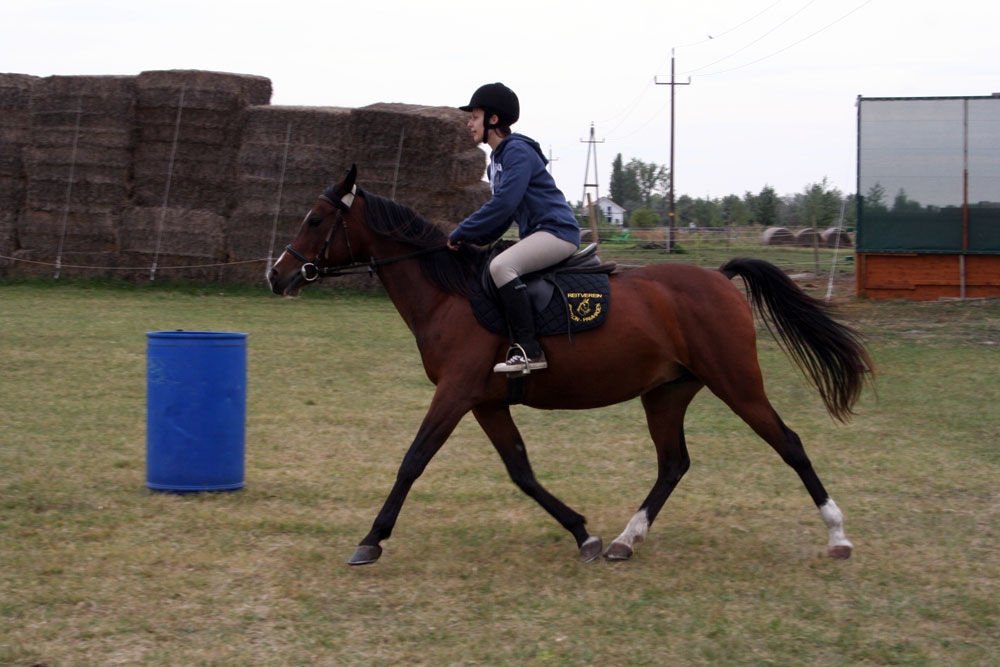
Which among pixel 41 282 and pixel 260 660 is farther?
pixel 41 282

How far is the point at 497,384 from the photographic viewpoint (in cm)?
614

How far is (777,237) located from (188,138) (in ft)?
85.0

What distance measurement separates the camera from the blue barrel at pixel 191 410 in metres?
7.18

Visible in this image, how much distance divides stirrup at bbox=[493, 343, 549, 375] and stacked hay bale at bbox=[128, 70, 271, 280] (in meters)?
17.4

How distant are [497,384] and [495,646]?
5.96 ft

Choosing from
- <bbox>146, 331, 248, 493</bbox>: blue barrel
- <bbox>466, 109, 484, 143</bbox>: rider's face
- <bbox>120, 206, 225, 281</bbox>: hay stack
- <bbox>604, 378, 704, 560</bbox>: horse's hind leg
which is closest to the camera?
<bbox>466, 109, 484, 143</bbox>: rider's face

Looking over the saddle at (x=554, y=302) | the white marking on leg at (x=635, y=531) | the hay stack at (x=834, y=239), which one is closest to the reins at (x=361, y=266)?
the saddle at (x=554, y=302)

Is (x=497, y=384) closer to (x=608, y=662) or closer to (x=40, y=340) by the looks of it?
(x=608, y=662)

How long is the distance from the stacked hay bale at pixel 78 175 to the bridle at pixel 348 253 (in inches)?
679

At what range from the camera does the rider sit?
602 centimetres

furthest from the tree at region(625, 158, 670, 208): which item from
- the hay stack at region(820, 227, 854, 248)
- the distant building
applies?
the hay stack at region(820, 227, 854, 248)

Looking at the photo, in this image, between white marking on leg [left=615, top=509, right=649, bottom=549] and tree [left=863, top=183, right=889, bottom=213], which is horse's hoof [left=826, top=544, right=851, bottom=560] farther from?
tree [left=863, top=183, right=889, bottom=213]

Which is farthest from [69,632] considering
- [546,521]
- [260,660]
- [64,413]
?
[64,413]

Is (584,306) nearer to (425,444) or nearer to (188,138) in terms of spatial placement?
(425,444)
